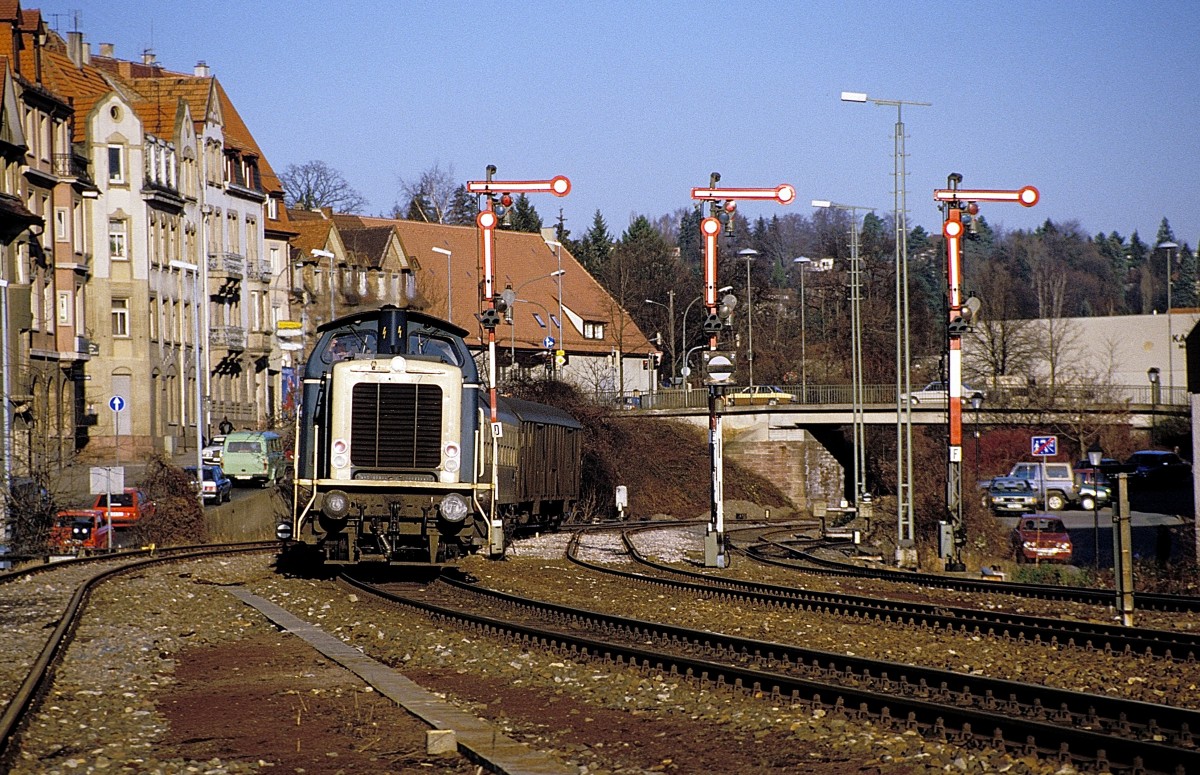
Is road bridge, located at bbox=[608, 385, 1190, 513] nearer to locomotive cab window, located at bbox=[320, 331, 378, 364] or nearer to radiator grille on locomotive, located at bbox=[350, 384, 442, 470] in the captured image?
locomotive cab window, located at bbox=[320, 331, 378, 364]

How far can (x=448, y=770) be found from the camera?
9.83 metres

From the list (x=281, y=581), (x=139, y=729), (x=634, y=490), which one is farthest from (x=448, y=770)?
(x=634, y=490)

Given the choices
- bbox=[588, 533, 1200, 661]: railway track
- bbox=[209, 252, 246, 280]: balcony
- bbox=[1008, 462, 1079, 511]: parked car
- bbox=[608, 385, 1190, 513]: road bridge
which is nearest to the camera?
bbox=[588, 533, 1200, 661]: railway track

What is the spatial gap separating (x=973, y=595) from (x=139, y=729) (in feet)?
52.5

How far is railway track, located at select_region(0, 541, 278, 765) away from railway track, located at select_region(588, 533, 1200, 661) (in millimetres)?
8947

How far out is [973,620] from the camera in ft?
59.0

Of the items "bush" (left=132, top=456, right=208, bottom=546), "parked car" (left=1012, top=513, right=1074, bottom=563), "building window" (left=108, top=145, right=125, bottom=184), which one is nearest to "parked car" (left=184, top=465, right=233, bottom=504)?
"bush" (left=132, top=456, right=208, bottom=546)

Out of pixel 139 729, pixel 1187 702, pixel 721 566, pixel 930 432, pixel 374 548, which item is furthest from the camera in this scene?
pixel 930 432

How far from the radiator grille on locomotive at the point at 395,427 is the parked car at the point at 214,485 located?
27267mm

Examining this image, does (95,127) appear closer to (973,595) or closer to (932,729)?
(973,595)

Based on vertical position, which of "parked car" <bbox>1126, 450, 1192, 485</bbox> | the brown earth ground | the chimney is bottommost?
"parked car" <bbox>1126, 450, 1192, 485</bbox>

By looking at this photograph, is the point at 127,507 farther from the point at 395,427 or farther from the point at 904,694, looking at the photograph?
the point at 904,694

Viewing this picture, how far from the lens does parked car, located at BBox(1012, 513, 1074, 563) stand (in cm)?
4094

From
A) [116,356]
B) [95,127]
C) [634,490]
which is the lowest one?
[634,490]
